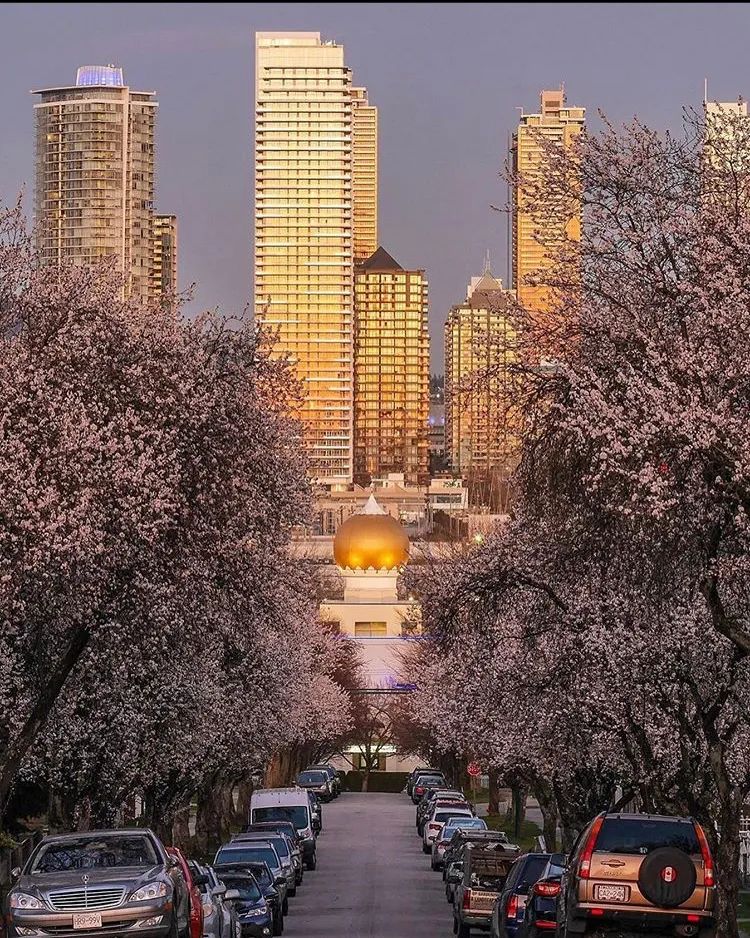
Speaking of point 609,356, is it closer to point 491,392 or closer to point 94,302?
point 491,392

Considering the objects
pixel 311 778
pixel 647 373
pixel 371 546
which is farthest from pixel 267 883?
pixel 371 546

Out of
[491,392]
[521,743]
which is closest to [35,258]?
[491,392]

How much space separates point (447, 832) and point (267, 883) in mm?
19677

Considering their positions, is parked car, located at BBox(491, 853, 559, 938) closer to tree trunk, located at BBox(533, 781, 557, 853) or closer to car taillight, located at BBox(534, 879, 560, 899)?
car taillight, located at BBox(534, 879, 560, 899)

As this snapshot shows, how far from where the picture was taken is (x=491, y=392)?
26.3 m

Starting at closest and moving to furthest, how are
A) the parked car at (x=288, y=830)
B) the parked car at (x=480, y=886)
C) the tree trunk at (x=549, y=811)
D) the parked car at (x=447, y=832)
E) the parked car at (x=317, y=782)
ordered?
the parked car at (x=480, y=886)
the parked car at (x=288, y=830)
the tree trunk at (x=549, y=811)
the parked car at (x=447, y=832)
the parked car at (x=317, y=782)

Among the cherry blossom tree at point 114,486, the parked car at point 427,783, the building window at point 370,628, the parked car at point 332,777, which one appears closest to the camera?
the cherry blossom tree at point 114,486

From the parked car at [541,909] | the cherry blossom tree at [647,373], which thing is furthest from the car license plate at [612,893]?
the parked car at [541,909]

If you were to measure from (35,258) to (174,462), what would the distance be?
396 centimetres

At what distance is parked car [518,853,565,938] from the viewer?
28.8 meters

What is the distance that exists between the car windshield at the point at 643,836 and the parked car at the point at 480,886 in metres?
13.7

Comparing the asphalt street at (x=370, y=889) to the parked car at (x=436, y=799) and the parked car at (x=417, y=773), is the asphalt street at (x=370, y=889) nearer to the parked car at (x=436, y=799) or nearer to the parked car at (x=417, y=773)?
the parked car at (x=436, y=799)

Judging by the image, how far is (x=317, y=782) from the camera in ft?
338

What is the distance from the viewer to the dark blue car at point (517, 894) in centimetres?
3103
